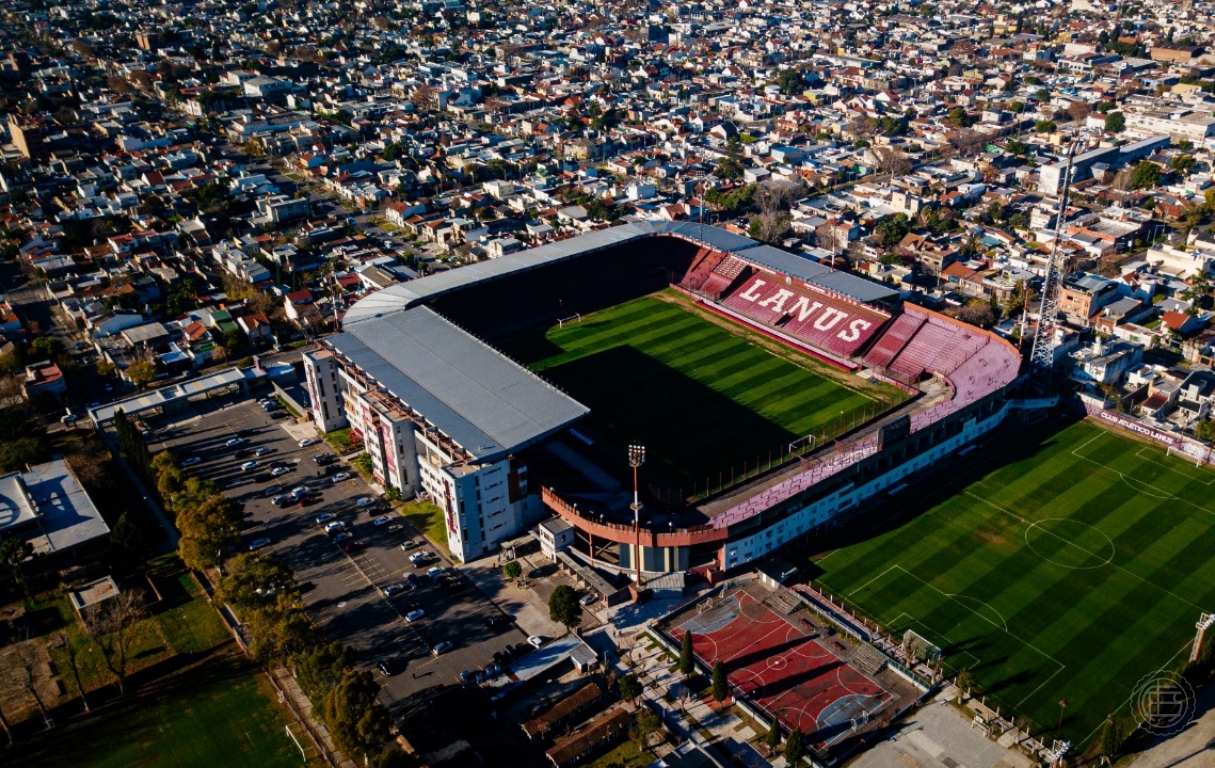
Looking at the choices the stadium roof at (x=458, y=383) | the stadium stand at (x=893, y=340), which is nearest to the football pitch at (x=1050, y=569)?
the stadium stand at (x=893, y=340)

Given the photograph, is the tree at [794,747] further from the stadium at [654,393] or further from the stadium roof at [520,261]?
the stadium roof at [520,261]

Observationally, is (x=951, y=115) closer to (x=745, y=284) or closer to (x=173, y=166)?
(x=745, y=284)

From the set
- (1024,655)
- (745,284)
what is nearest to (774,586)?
(1024,655)

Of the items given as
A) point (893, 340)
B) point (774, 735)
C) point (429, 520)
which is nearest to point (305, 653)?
point (429, 520)

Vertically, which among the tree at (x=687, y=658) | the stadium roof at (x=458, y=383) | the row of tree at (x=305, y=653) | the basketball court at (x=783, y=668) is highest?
the stadium roof at (x=458, y=383)

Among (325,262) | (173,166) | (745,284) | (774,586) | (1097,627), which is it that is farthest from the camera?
(173,166)

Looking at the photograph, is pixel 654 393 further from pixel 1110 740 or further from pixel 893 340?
pixel 1110 740
